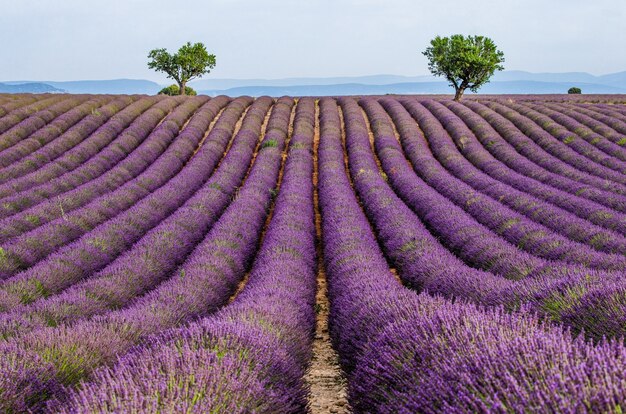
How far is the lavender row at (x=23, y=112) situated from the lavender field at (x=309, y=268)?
9.2 inches

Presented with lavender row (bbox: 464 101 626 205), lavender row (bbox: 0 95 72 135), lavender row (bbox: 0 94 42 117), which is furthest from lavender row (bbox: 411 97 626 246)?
lavender row (bbox: 0 94 42 117)

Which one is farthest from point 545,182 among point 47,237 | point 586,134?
point 47,237

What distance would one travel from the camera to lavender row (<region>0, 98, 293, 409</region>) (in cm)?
296

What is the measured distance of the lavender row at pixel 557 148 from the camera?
47.6 ft

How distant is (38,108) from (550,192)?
2326 cm

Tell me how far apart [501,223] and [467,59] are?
2732 centimetres

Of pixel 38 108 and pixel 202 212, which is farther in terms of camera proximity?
pixel 38 108

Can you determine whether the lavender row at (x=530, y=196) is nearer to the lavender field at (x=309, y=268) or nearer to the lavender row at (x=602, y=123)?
the lavender field at (x=309, y=268)

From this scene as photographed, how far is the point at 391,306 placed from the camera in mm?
3752

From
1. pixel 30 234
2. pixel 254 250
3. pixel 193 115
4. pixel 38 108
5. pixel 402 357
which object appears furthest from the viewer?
pixel 193 115

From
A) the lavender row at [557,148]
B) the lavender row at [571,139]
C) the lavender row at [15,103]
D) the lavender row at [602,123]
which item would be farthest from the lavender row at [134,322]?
the lavender row at [15,103]

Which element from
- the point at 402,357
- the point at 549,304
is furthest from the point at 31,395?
the point at 549,304

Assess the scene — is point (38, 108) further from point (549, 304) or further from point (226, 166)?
point (549, 304)

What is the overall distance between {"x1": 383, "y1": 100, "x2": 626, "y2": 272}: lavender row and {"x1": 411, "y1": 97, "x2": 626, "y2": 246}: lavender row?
0.03 metres
